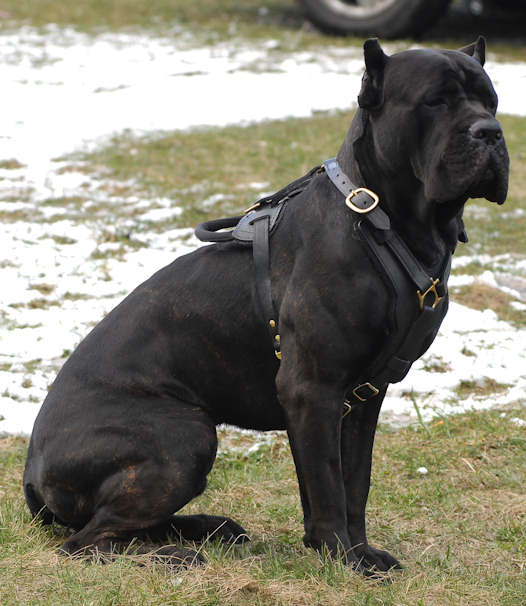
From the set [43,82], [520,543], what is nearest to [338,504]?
[520,543]

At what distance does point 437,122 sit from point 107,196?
17.4ft

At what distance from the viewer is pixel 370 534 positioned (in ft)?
12.7

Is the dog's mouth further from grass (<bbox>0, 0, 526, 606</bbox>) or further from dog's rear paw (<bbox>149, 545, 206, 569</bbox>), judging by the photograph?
dog's rear paw (<bbox>149, 545, 206, 569</bbox>)

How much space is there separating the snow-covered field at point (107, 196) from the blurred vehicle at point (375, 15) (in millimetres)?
321

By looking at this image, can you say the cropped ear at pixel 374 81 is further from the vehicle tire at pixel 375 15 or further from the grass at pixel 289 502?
the vehicle tire at pixel 375 15

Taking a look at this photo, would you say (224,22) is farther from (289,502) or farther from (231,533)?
(231,533)

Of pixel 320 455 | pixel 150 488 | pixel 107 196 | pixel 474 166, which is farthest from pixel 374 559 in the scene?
Result: pixel 107 196

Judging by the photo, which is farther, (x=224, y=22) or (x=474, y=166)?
(x=224, y=22)

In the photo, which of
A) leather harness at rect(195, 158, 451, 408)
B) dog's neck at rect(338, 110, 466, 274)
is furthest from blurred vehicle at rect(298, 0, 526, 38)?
dog's neck at rect(338, 110, 466, 274)

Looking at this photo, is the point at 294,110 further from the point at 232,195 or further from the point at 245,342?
the point at 245,342

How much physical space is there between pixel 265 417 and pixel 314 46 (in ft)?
28.2

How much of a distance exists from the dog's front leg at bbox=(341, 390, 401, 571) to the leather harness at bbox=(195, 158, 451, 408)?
93mm

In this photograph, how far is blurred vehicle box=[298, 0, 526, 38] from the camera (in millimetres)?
10609

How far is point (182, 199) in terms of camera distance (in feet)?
25.7
